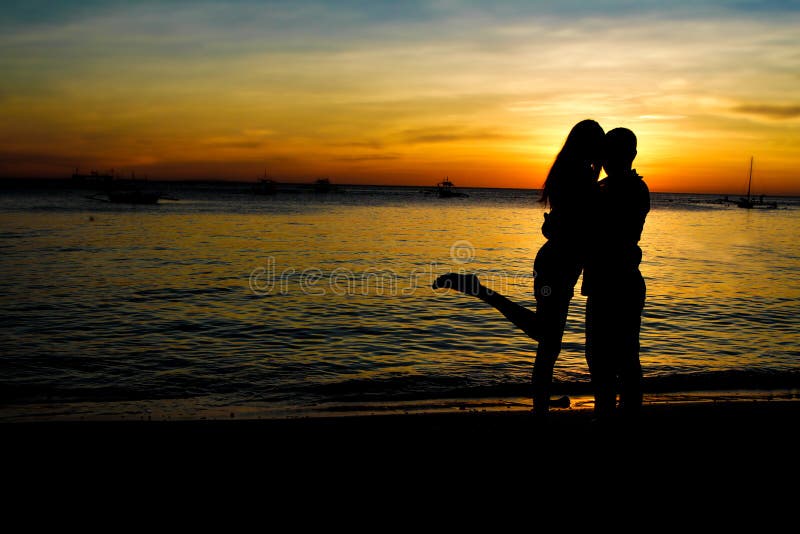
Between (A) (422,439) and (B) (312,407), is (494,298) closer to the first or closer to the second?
(A) (422,439)

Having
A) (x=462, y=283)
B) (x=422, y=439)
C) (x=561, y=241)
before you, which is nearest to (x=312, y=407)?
(x=422, y=439)

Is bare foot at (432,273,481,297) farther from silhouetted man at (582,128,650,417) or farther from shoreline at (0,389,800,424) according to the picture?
shoreline at (0,389,800,424)

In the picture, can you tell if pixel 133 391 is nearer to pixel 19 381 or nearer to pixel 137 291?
pixel 19 381

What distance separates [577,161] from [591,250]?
730mm

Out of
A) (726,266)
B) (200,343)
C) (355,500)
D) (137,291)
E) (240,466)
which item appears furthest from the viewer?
(726,266)

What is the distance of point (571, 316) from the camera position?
13977 millimetres

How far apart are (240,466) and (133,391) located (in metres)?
4.31

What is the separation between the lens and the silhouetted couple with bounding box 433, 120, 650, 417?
14.5 ft

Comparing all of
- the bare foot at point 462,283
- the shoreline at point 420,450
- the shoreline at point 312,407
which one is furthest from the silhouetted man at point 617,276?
the shoreline at point 312,407

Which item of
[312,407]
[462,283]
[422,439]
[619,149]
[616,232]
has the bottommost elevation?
[312,407]

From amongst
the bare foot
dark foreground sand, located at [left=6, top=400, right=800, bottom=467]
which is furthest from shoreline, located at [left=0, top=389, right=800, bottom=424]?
the bare foot

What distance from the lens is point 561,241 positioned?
4508mm

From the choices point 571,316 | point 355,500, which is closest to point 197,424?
point 355,500

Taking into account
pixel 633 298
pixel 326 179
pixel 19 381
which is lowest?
pixel 19 381
